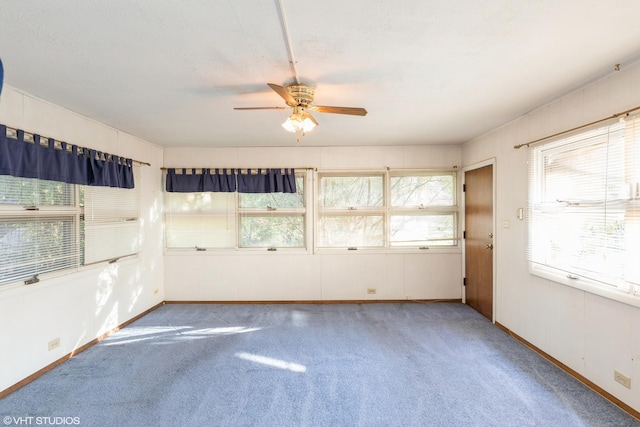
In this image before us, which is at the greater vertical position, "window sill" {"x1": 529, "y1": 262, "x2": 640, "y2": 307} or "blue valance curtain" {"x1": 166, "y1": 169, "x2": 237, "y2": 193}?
"blue valance curtain" {"x1": 166, "y1": 169, "x2": 237, "y2": 193}

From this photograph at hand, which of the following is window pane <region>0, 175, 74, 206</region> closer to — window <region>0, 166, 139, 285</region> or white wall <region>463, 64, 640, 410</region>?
window <region>0, 166, 139, 285</region>

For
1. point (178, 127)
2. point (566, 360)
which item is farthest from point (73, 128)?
point (566, 360)

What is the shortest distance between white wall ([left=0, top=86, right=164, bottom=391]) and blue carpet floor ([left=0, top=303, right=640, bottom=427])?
211 mm

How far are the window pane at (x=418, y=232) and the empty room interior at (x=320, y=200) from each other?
0.05 m

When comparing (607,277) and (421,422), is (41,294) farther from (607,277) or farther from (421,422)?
(607,277)

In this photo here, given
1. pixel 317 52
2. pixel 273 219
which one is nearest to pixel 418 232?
pixel 273 219

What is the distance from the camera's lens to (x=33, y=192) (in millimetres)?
2529

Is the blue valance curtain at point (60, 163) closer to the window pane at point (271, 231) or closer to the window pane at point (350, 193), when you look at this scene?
the window pane at point (271, 231)

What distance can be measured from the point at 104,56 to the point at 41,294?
7.09 feet

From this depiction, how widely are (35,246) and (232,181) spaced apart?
2334 mm

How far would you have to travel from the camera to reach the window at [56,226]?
2357mm

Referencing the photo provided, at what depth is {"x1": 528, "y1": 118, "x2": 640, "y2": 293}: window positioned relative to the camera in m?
2.00

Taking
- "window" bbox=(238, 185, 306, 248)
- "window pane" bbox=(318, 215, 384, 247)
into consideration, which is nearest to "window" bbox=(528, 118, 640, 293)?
"window pane" bbox=(318, 215, 384, 247)

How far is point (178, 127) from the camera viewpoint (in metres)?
3.42
